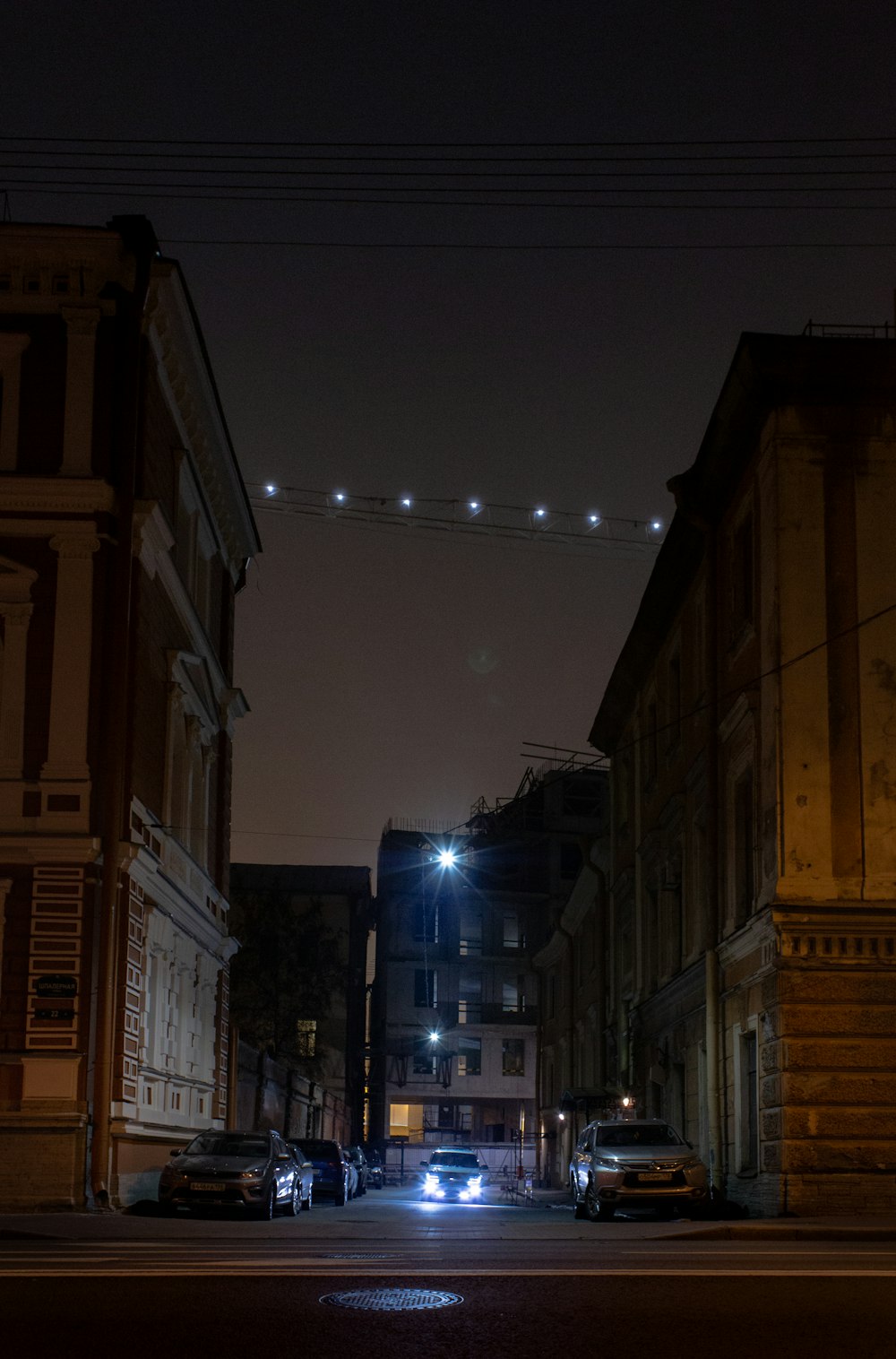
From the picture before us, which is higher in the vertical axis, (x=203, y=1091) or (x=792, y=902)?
(x=792, y=902)

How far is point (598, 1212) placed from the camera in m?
24.4

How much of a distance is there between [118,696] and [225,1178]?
23.6ft

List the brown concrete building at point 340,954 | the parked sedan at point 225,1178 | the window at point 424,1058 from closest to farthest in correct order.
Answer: the parked sedan at point 225,1178, the brown concrete building at point 340,954, the window at point 424,1058

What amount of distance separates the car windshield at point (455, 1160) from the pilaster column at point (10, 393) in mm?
27596

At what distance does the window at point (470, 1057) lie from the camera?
248 feet

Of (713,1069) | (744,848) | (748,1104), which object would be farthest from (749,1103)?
(744,848)

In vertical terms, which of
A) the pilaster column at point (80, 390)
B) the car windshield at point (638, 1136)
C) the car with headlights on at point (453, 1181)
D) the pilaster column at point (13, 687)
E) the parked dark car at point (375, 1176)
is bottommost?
the parked dark car at point (375, 1176)

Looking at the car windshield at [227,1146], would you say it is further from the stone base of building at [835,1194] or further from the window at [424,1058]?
the window at [424,1058]

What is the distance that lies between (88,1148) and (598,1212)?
7488 mm

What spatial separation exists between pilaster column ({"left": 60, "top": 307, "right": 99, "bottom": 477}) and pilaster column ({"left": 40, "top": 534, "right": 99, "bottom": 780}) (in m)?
1.24
